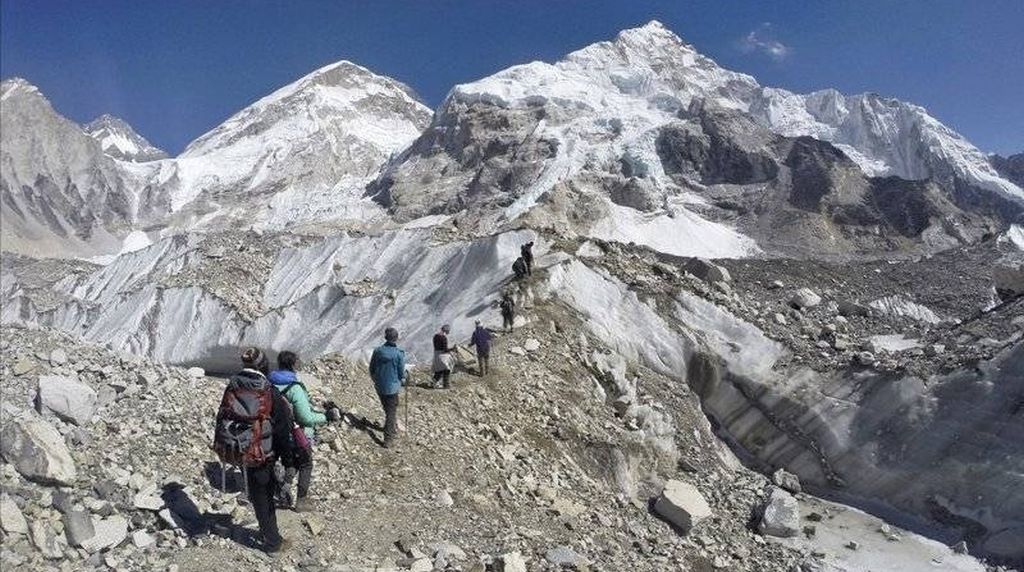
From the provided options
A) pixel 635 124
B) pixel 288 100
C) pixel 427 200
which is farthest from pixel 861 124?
pixel 288 100

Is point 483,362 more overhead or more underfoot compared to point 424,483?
more overhead

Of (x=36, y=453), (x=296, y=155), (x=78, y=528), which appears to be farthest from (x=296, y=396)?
(x=296, y=155)

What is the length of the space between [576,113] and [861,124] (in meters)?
65.1

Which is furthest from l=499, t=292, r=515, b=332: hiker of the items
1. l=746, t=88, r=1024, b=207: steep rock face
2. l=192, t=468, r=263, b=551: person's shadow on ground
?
l=746, t=88, r=1024, b=207: steep rock face

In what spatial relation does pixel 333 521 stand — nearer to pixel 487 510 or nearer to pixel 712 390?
pixel 487 510

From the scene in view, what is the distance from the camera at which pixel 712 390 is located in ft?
57.6

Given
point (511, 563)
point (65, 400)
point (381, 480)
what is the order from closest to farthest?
1. point (65, 400)
2. point (511, 563)
3. point (381, 480)

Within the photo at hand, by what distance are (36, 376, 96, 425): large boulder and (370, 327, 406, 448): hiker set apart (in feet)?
10.5

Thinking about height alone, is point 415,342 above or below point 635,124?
below

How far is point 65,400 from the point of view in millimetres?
7352

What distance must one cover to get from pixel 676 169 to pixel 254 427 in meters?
99.6

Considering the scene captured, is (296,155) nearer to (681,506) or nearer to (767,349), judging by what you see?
(767,349)

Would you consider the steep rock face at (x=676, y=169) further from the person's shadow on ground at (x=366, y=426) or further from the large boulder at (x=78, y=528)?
the large boulder at (x=78, y=528)

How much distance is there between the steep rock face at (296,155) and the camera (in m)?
125
